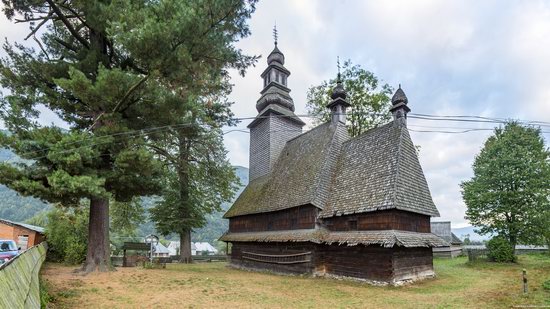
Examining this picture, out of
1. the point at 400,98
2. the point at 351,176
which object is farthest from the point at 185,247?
the point at 400,98

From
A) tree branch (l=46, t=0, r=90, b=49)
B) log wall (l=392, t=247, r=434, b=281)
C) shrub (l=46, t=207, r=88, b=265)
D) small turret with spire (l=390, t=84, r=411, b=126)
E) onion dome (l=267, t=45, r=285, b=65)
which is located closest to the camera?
tree branch (l=46, t=0, r=90, b=49)

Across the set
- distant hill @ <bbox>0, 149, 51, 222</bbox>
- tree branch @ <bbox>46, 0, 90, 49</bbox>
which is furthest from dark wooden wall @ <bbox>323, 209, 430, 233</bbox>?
distant hill @ <bbox>0, 149, 51, 222</bbox>

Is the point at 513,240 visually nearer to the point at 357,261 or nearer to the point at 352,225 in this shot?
the point at 352,225

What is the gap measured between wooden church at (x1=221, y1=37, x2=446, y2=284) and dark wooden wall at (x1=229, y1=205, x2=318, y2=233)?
2.2 inches

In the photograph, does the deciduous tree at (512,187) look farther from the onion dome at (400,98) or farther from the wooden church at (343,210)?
the wooden church at (343,210)

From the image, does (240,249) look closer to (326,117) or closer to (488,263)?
(326,117)

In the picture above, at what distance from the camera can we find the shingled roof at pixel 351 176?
16352mm

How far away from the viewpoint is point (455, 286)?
1432cm

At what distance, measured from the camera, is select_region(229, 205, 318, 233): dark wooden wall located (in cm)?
1842

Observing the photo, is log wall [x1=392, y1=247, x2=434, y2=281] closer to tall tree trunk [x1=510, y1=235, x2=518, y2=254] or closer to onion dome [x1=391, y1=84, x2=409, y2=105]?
onion dome [x1=391, y1=84, x2=409, y2=105]

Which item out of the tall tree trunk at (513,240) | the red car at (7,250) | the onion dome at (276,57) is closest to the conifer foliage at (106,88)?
the red car at (7,250)

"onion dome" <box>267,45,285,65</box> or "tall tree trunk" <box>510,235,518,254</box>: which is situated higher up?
"onion dome" <box>267,45,285,65</box>

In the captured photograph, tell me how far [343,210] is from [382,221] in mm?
2198

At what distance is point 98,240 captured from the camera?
49.4 feet
